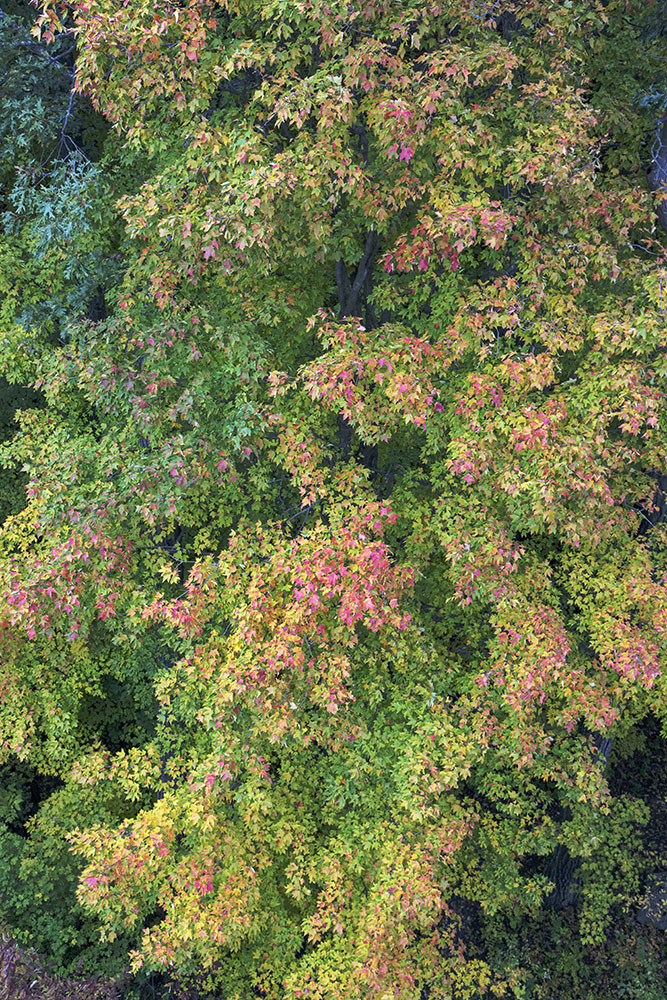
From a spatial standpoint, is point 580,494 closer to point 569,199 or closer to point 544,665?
point 544,665

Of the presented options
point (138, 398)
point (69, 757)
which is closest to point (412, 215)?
point (138, 398)

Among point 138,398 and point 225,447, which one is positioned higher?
point 138,398

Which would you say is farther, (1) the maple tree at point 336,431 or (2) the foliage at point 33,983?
(2) the foliage at point 33,983

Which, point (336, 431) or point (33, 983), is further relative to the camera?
point (336, 431)

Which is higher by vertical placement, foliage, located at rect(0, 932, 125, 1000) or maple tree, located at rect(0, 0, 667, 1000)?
maple tree, located at rect(0, 0, 667, 1000)

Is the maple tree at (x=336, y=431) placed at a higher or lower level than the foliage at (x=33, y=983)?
higher

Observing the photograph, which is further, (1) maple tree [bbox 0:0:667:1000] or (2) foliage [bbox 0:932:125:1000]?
(2) foliage [bbox 0:932:125:1000]

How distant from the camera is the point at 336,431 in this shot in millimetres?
12039

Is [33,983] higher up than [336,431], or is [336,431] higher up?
[336,431]

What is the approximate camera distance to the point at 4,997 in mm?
9391

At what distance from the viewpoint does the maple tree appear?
816 centimetres

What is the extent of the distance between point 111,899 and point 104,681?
5.55m

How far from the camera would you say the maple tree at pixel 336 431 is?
8.16m

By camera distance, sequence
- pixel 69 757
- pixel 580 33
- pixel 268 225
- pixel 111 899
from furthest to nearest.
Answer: pixel 69 757 → pixel 111 899 → pixel 580 33 → pixel 268 225
